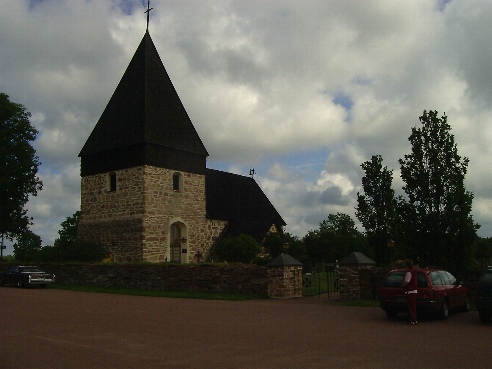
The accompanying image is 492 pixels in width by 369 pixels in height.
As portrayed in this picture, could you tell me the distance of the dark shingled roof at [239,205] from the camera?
42.4 meters

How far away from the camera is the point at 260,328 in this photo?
13484 mm

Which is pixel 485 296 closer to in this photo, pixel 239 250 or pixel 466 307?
pixel 466 307

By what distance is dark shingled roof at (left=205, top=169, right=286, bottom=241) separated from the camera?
42375 mm

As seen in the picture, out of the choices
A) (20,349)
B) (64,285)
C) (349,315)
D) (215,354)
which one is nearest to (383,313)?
(349,315)

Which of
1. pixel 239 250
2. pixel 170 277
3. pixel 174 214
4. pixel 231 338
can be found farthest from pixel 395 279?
pixel 174 214

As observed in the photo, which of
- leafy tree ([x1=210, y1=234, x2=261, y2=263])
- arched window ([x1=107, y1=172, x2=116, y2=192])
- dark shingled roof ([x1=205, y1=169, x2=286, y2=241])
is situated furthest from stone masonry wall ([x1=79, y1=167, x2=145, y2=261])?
dark shingled roof ([x1=205, y1=169, x2=286, y2=241])

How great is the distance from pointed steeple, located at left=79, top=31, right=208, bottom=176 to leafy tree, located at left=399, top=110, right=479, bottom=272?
63.5 feet

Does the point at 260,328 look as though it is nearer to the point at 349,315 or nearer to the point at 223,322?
the point at 223,322

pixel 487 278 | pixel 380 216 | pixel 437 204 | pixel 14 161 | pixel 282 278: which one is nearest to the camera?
pixel 487 278

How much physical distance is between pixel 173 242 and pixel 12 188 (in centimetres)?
1608

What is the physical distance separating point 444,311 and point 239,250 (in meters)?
22.5

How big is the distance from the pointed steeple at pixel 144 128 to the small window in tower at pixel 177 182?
24.3 inches

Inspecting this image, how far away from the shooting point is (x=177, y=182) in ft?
125

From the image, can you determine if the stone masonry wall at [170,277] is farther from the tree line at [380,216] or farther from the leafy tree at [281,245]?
the leafy tree at [281,245]
